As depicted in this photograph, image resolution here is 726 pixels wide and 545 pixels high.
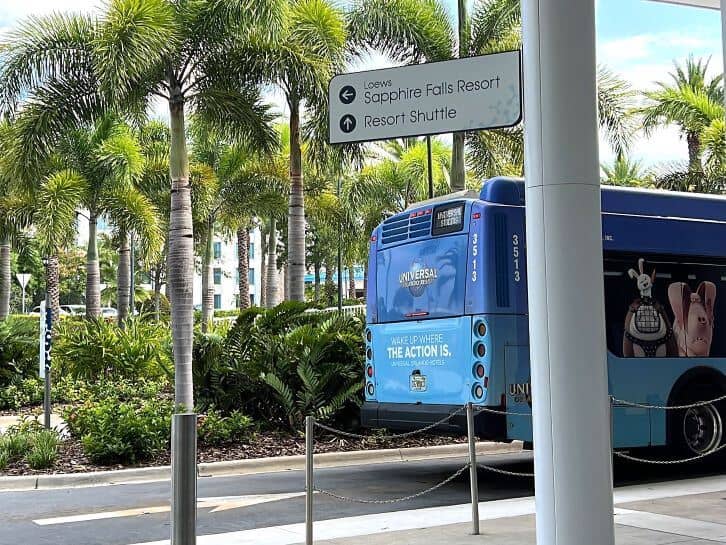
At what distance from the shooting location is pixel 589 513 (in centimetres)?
575

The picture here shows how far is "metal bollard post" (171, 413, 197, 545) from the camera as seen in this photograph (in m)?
5.36

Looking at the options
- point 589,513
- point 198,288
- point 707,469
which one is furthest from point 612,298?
point 198,288

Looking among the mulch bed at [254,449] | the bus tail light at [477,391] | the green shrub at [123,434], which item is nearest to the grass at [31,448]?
the mulch bed at [254,449]

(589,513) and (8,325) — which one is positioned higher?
(8,325)

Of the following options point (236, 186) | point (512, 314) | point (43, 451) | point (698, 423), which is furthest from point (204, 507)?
point (236, 186)

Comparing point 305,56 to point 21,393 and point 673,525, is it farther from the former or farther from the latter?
point 673,525

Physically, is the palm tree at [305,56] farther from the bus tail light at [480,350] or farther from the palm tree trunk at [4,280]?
the palm tree trunk at [4,280]

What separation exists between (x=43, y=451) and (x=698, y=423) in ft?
27.8

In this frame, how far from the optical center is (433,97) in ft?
20.6

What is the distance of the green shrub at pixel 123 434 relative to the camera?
13422 millimetres

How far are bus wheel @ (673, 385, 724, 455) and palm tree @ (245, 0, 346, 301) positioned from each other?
30.0 ft

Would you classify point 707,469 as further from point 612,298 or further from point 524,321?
point 524,321

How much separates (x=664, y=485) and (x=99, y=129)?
71.5 ft

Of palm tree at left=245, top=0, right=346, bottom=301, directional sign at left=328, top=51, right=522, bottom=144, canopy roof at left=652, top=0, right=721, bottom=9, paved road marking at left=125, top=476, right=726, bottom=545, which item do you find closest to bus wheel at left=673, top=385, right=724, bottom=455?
paved road marking at left=125, top=476, right=726, bottom=545
